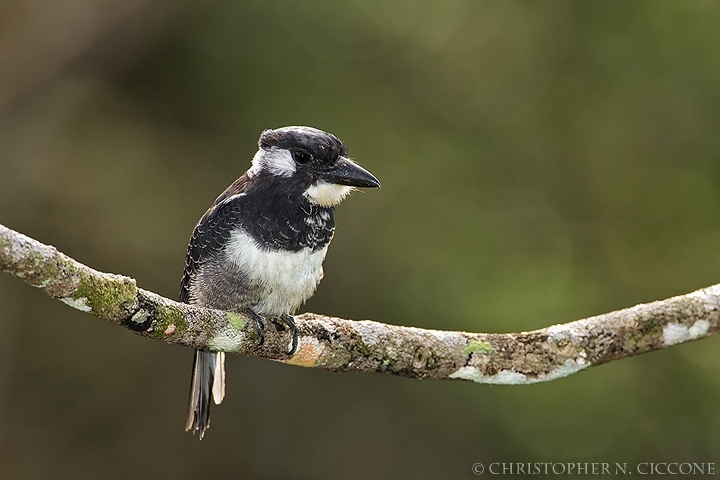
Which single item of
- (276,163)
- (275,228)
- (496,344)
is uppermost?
(276,163)

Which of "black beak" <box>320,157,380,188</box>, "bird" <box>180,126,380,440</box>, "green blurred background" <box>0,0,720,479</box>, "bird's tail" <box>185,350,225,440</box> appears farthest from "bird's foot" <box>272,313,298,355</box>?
"green blurred background" <box>0,0,720,479</box>

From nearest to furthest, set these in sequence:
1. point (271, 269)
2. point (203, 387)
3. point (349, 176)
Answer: point (271, 269) < point (349, 176) < point (203, 387)

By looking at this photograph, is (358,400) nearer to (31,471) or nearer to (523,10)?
(31,471)

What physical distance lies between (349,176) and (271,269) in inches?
18.6

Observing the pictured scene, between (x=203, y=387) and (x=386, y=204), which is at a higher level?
(x=386, y=204)

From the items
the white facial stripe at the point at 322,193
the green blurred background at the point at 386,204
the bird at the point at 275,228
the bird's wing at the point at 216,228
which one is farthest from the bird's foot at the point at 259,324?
the green blurred background at the point at 386,204

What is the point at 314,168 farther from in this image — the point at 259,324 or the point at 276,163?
the point at 259,324

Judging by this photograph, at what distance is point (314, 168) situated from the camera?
128 inches

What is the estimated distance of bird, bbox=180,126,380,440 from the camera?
3088 millimetres

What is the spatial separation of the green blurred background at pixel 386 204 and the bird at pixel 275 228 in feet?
7.54

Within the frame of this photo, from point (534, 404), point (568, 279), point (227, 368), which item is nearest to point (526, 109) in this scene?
point (568, 279)

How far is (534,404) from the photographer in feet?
17.4

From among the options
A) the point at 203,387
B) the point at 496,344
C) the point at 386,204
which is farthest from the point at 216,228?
the point at 386,204

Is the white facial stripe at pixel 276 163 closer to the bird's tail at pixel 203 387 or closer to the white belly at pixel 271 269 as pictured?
the white belly at pixel 271 269
